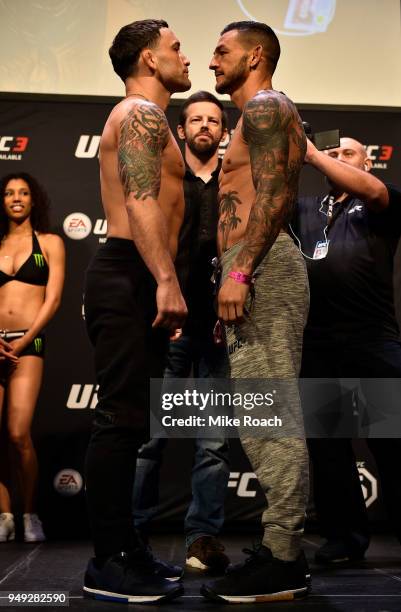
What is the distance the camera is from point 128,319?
7.02ft

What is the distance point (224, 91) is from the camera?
92.6 inches

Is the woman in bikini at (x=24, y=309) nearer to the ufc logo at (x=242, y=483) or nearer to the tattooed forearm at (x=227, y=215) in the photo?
the ufc logo at (x=242, y=483)

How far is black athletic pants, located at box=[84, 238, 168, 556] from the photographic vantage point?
2061 mm

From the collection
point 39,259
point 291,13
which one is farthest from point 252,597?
point 291,13

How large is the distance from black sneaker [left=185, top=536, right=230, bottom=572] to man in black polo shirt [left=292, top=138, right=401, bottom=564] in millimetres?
411

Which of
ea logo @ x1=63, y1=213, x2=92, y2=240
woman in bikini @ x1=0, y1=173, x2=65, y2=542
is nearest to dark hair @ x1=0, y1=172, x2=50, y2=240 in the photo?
woman in bikini @ x1=0, y1=173, x2=65, y2=542

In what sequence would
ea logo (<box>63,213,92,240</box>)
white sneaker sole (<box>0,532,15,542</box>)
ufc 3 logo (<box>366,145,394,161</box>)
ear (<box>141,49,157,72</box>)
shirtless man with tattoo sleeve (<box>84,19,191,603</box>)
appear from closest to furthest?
shirtless man with tattoo sleeve (<box>84,19,191,603</box>), ear (<box>141,49,157,72</box>), white sneaker sole (<box>0,532,15,542</box>), ea logo (<box>63,213,92,240</box>), ufc 3 logo (<box>366,145,394,161</box>)

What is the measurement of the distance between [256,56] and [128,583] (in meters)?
1.60

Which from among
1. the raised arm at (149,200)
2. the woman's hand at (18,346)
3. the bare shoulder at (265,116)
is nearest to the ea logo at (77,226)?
the woman's hand at (18,346)

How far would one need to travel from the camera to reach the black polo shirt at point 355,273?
3.02m

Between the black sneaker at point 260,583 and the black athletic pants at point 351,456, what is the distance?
939mm

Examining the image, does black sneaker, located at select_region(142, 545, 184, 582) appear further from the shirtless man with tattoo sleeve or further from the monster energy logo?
the monster energy logo

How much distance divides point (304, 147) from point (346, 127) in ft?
7.26

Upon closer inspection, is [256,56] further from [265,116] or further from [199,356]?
[199,356]
